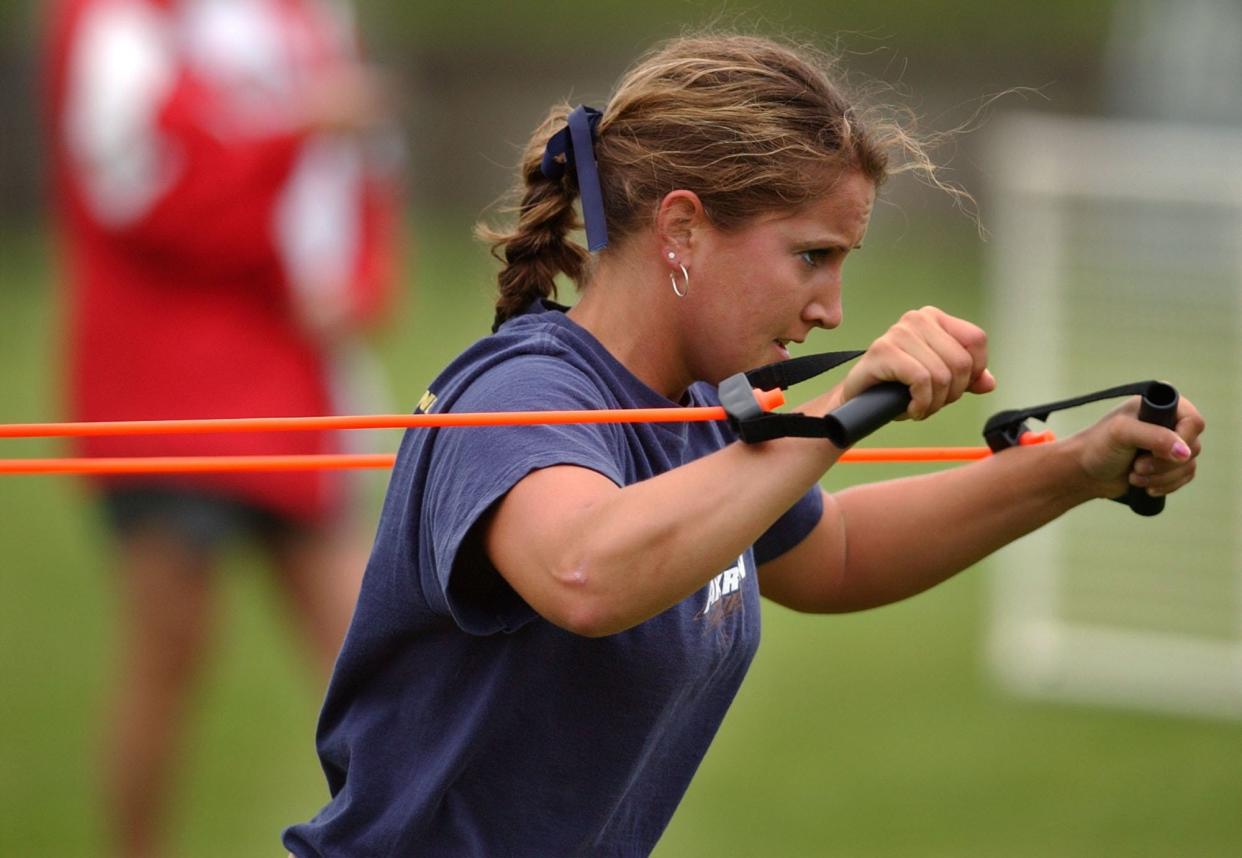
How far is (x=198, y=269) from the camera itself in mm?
4715

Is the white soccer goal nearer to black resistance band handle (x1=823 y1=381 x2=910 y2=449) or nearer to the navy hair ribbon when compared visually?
the navy hair ribbon

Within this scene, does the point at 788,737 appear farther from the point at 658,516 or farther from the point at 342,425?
the point at 658,516

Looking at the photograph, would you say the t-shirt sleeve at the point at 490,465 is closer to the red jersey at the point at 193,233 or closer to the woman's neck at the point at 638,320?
the woman's neck at the point at 638,320

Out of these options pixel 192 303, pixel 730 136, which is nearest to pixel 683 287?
pixel 730 136

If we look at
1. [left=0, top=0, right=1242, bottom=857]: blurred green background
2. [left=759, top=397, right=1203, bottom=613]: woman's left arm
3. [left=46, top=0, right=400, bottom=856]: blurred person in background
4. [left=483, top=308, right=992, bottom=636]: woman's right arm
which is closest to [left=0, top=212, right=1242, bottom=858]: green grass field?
[left=0, top=0, right=1242, bottom=857]: blurred green background

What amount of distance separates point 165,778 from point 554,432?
108 inches

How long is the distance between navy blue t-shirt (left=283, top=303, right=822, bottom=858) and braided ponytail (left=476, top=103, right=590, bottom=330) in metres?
0.09

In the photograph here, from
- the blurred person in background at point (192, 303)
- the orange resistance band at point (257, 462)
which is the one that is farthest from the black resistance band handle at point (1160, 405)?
the blurred person in background at point (192, 303)

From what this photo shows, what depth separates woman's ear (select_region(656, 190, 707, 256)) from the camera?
7.91ft

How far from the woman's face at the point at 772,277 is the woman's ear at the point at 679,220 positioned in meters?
0.02

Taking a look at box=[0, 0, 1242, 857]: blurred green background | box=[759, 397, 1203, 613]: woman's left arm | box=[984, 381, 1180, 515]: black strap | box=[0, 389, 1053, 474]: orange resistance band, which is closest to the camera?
box=[0, 389, 1053, 474]: orange resistance band

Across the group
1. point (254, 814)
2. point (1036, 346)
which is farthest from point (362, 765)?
point (1036, 346)

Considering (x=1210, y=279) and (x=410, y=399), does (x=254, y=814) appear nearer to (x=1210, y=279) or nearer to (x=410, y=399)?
(x=1210, y=279)

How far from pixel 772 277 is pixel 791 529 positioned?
0.62m
